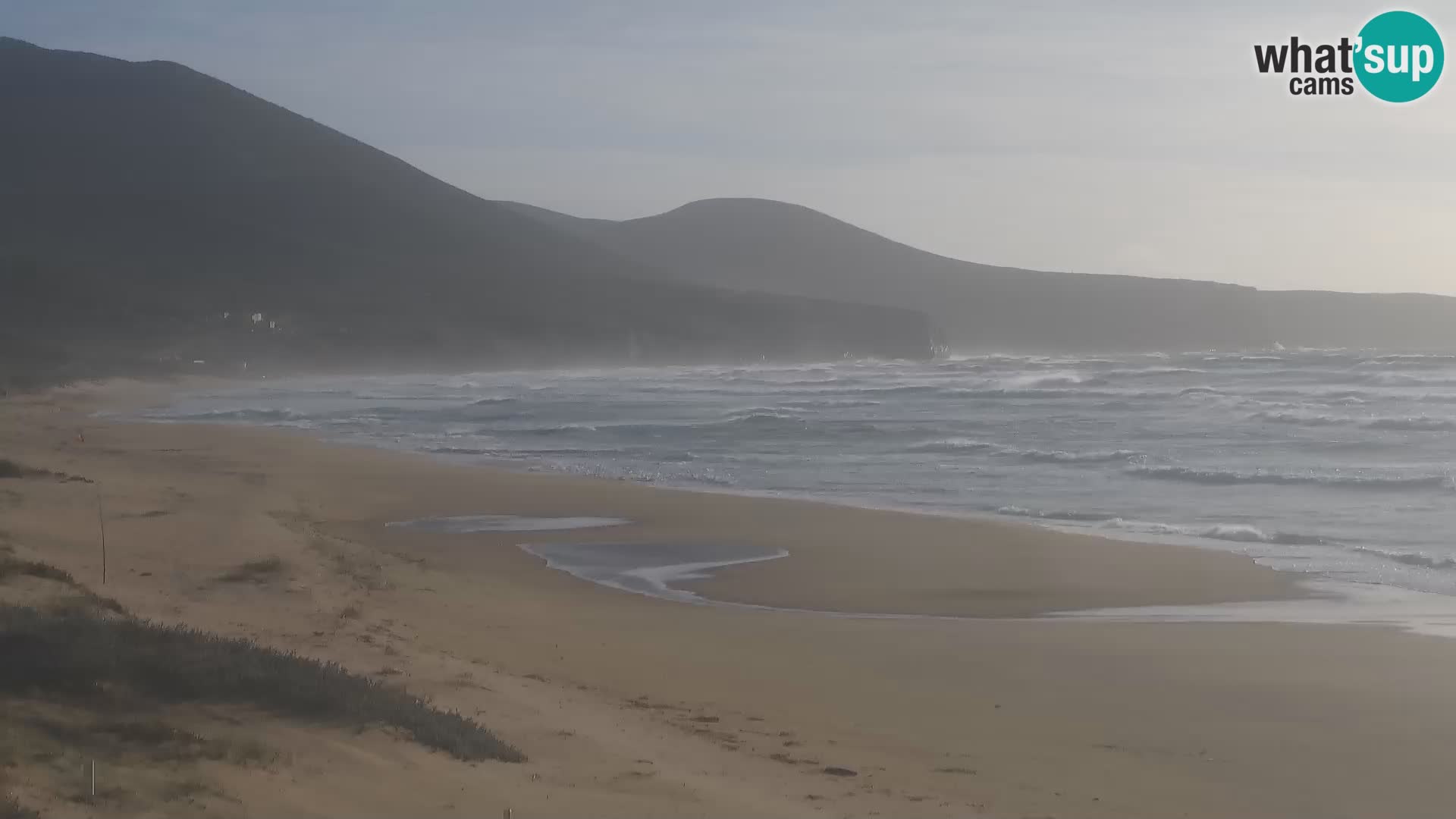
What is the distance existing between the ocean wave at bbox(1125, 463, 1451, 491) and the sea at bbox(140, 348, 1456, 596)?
0.05 m

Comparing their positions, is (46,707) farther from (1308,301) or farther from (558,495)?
(1308,301)

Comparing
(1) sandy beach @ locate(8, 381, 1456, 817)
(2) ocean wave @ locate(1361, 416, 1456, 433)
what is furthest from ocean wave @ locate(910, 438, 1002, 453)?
(1) sandy beach @ locate(8, 381, 1456, 817)

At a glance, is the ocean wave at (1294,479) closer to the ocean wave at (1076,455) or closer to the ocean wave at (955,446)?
the ocean wave at (1076,455)

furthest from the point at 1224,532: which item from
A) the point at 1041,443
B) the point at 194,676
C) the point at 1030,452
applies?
the point at 194,676

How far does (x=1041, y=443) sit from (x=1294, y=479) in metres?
6.37

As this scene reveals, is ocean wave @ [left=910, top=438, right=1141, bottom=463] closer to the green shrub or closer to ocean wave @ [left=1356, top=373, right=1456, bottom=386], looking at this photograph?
the green shrub

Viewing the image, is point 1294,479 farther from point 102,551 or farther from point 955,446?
point 102,551

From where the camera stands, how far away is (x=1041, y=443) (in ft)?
80.4

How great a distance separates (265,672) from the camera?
17.5ft

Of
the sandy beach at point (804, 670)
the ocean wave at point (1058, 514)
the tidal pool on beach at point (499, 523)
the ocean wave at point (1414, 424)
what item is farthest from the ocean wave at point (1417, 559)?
the ocean wave at point (1414, 424)

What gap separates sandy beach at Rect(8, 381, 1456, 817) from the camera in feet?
17.7

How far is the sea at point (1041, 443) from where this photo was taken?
14674 millimetres

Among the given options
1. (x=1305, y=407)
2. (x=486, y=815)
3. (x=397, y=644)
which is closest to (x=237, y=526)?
(x=397, y=644)

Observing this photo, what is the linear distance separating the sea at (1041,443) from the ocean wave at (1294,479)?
2.0 inches
